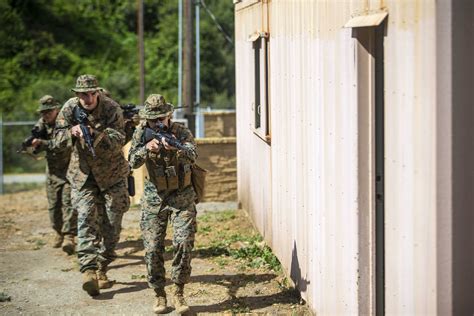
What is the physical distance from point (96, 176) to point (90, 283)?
3.79 feet

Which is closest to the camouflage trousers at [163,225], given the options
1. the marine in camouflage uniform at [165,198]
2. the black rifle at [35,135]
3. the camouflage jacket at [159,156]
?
the marine in camouflage uniform at [165,198]

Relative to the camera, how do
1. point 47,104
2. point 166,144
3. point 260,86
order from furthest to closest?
point 47,104
point 260,86
point 166,144

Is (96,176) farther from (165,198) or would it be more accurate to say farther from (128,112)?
(165,198)

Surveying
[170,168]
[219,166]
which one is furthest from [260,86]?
[219,166]

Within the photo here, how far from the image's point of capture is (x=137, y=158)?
25.1 feet

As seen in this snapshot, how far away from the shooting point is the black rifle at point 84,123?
8.41m

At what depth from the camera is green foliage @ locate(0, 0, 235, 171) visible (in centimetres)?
3675

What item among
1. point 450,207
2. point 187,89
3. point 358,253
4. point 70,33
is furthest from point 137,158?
point 70,33

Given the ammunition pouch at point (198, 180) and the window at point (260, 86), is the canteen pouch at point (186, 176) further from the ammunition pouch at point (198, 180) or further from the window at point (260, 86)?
the window at point (260, 86)

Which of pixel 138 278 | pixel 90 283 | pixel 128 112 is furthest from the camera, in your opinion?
pixel 128 112

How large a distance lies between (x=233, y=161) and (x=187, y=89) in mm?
4105

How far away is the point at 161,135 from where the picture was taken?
24.5ft

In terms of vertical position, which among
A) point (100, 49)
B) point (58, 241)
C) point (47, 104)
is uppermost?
point (100, 49)

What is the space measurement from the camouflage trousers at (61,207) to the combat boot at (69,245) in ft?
0.22
